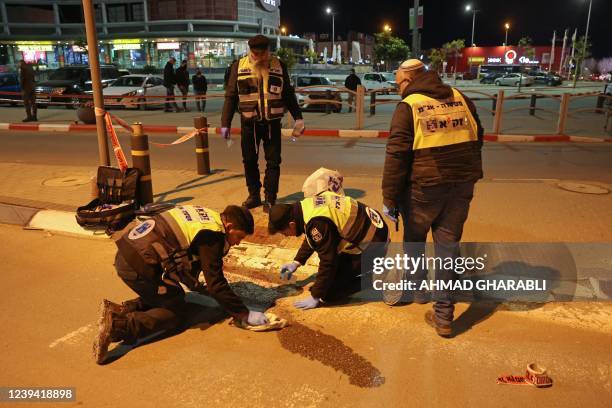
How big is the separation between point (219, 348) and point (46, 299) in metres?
1.70

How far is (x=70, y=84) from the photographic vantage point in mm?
20203

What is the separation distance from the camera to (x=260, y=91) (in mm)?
5488

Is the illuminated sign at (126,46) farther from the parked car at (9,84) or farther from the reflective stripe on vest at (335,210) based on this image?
the reflective stripe on vest at (335,210)

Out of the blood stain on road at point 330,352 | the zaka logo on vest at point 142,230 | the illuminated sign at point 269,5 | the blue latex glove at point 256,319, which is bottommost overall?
the blood stain on road at point 330,352

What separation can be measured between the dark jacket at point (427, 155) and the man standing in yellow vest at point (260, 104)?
2502 mm

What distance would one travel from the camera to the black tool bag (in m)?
5.54

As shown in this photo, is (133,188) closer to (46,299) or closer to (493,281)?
(46,299)

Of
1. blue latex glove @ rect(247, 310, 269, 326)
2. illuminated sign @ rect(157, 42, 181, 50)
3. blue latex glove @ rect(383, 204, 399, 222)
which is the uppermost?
illuminated sign @ rect(157, 42, 181, 50)

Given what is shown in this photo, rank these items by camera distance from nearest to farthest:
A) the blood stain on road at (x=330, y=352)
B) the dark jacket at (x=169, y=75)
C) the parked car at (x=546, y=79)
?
the blood stain on road at (x=330, y=352) < the dark jacket at (x=169, y=75) < the parked car at (x=546, y=79)

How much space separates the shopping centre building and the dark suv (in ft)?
92.2

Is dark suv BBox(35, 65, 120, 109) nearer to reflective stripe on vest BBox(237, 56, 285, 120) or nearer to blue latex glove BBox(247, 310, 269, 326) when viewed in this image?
reflective stripe on vest BBox(237, 56, 285, 120)

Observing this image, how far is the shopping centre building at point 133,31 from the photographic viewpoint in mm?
50875

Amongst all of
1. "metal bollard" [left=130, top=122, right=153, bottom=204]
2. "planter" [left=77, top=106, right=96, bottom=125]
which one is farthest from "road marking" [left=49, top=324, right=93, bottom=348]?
"planter" [left=77, top=106, right=96, bottom=125]

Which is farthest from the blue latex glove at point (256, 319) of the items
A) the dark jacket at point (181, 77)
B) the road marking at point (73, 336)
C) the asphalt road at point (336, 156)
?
the dark jacket at point (181, 77)
